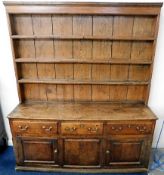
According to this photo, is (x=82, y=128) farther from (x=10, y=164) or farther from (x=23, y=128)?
(x=10, y=164)

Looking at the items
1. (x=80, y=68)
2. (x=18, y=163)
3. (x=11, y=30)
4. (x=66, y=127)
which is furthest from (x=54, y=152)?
(x=11, y=30)

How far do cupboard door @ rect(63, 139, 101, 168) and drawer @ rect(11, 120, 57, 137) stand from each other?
0.21 meters

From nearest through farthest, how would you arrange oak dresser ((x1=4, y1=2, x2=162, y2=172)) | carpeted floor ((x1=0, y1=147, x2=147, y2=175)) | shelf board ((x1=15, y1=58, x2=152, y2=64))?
1. oak dresser ((x1=4, y1=2, x2=162, y2=172))
2. shelf board ((x1=15, y1=58, x2=152, y2=64))
3. carpeted floor ((x1=0, y1=147, x2=147, y2=175))

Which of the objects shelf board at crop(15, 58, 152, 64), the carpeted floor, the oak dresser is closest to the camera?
the oak dresser

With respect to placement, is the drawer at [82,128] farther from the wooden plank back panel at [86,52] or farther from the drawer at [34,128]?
the wooden plank back panel at [86,52]

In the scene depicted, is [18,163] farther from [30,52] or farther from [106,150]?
[30,52]

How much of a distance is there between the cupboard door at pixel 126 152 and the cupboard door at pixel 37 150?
0.62 metres

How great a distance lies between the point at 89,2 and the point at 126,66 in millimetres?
821

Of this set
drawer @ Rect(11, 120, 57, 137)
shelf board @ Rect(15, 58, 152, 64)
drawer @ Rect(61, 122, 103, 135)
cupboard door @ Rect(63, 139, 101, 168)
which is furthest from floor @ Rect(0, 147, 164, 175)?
shelf board @ Rect(15, 58, 152, 64)

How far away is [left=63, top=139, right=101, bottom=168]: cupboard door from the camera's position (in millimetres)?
1959

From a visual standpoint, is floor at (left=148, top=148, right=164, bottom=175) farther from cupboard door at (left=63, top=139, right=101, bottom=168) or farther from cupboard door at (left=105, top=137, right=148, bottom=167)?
cupboard door at (left=63, top=139, right=101, bottom=168)

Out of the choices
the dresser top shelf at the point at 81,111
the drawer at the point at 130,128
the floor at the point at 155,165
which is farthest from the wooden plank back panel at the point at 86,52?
the floor at the point at 155,165

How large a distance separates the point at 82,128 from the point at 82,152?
0.31 m

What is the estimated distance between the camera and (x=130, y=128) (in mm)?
1905
